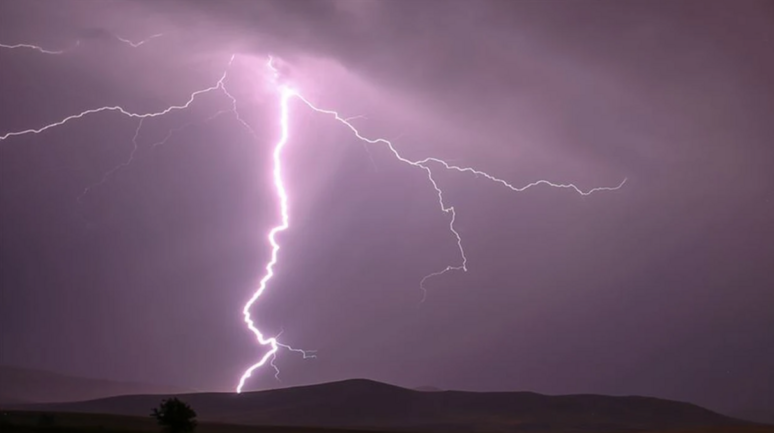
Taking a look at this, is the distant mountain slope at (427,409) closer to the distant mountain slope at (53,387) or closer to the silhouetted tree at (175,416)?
the silhouetted tree at (175,416)

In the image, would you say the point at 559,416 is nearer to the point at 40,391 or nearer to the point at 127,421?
the point at 127,421

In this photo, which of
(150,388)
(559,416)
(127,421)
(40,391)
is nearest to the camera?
(127,421)

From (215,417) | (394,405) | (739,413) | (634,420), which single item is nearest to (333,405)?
(394,405)

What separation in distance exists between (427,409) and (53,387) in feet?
248

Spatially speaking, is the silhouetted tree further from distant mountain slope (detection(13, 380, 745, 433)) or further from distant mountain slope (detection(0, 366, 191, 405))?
distant mountain slope (detection(0, 366, 191, 405))

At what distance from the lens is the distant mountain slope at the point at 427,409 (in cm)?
5384

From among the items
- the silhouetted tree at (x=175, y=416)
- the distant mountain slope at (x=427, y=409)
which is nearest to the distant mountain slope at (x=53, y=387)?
the distant mountain slope at (x=427, y=409)

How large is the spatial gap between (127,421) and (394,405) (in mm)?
29713

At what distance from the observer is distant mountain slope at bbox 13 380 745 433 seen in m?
53.8

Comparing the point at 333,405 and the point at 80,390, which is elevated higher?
the point at 80,390

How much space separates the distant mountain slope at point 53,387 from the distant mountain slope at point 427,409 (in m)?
46.5

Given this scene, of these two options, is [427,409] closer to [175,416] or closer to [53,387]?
[175,416]

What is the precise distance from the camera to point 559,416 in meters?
58.7

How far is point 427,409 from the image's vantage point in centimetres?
6066
